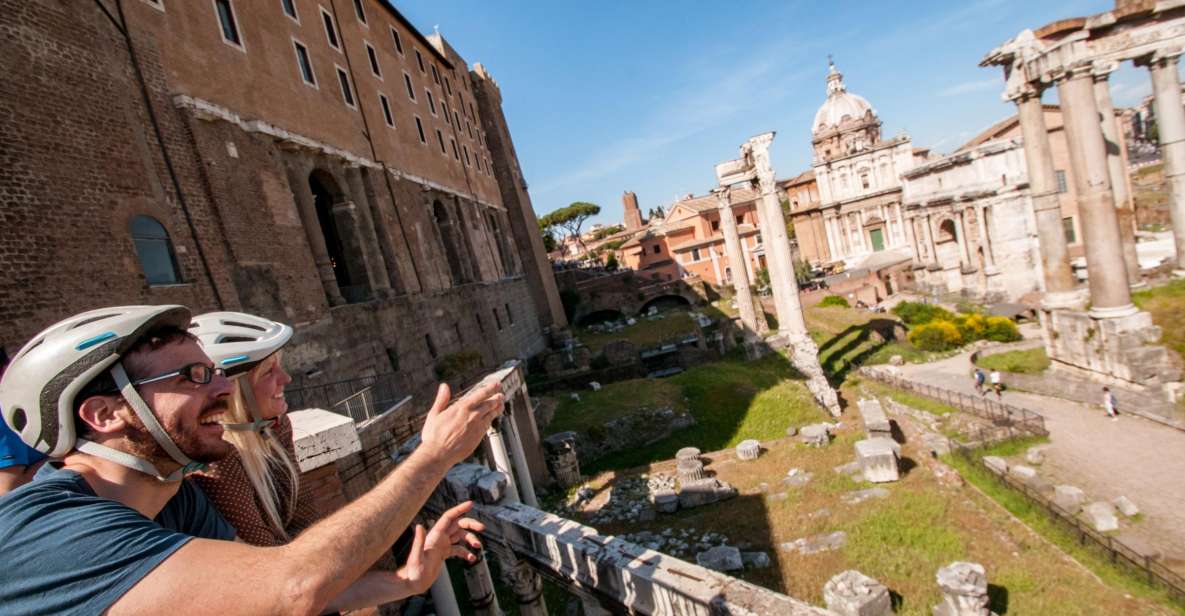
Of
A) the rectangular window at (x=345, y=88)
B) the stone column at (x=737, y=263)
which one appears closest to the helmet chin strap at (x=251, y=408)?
the rectangular window at (x=345, y=88)

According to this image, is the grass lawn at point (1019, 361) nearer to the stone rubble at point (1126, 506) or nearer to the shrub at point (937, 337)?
the shrub at point (937, 337)

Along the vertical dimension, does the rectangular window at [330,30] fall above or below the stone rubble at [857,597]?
above

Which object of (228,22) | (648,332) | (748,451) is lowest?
(748,451)

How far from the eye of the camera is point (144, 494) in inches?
65.2

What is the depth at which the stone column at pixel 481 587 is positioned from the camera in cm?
534

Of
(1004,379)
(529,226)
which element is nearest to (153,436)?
(1004,379)

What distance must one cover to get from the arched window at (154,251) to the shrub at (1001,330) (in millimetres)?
28106

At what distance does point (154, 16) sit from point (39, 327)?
6.77 meters

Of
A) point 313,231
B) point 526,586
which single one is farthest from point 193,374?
point 313,231

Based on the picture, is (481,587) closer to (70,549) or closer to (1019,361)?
(70,549)

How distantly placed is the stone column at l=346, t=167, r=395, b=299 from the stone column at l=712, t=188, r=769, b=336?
1217cm

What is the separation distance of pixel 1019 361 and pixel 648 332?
1850cm

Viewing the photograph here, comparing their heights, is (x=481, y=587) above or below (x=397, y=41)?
below

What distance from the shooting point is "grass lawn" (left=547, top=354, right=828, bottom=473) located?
50.0 feet
